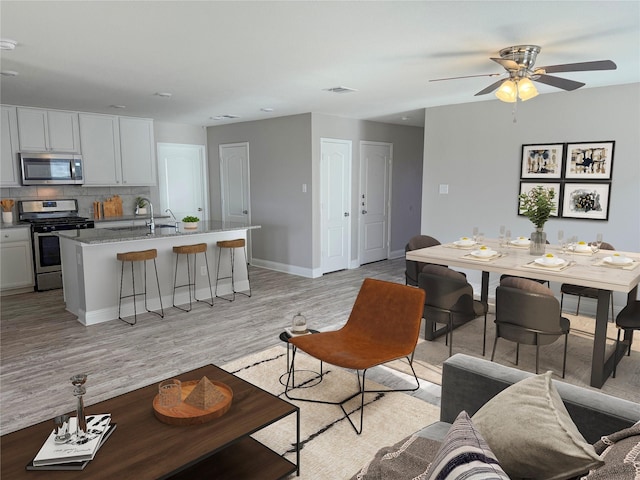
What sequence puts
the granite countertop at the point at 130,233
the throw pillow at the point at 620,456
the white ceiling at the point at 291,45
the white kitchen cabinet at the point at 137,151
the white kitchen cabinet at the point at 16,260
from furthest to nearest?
the white kitchen cabinet at the point at 137,151
the white kitchen cabinet at the point at 16,260
the granite countertop at the point at 130,233
the white ceiling at the point at 291,45
the throw pillow at the point at 620,456

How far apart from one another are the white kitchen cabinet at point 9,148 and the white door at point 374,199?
4.98 metres

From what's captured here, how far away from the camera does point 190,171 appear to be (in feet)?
26.7

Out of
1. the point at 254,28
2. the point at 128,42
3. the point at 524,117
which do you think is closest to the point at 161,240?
the point at 128,42

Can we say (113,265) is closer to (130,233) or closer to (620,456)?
(130,233)

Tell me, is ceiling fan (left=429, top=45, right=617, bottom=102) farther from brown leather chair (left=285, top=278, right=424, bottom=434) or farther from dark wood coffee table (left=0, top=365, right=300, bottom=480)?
dark wood coffee table (left=0, top=365, right=300, bottom=480)

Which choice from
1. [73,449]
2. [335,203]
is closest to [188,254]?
[335,203]

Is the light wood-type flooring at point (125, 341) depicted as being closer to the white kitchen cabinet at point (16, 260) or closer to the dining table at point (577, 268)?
the white kitchen cabinet at point (16, 260)

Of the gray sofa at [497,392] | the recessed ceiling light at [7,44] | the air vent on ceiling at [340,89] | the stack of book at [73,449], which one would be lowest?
the stack of book at [73,449]

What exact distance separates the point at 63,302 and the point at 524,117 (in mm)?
6097

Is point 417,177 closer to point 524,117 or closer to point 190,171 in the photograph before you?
point 524,117

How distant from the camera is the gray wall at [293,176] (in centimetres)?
665

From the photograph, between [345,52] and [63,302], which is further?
[63,302]

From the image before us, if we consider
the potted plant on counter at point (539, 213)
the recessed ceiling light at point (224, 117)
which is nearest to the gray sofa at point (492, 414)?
the potted plant on counter at point (539, 213)

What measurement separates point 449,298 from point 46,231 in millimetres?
5411
